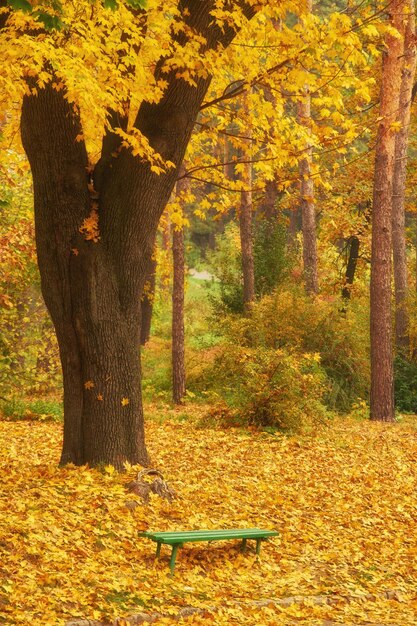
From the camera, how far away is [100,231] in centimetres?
1000

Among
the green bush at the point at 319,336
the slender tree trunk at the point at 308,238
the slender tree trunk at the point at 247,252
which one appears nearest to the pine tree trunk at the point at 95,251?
the green bush at the point at 319,336

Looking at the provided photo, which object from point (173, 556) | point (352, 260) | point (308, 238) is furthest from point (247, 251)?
point (173, 556)

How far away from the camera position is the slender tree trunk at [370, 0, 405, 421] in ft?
60.4

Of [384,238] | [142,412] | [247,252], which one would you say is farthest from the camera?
[247,252]

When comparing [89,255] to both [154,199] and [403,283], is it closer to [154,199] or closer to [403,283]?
[154,199]

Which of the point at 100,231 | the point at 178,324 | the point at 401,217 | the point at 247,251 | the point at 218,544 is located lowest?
the point at 218,544

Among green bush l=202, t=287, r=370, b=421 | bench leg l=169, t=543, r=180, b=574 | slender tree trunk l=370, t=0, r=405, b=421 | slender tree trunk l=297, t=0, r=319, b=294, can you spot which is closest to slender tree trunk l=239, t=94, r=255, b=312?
slender tree trunk l=297, t=0, r=319, b=294

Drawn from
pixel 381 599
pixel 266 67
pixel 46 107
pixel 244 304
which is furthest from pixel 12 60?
pixel 244 304

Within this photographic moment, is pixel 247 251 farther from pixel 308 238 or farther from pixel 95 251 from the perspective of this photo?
pixel 95 251

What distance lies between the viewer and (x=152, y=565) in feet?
26.7

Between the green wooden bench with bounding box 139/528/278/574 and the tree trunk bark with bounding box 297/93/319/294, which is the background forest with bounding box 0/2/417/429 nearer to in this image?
the tree trunk bark with bounding box 297/93/319/294

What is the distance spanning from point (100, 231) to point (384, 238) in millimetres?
9684

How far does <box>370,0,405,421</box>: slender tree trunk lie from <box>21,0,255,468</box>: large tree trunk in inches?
Result: 351

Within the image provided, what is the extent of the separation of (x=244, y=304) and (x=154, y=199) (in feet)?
40.7
